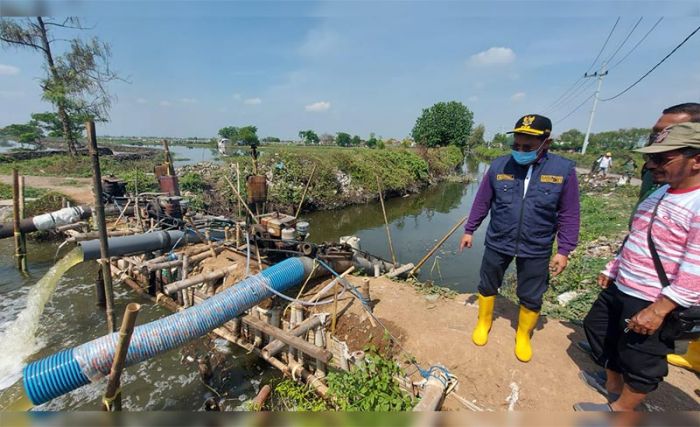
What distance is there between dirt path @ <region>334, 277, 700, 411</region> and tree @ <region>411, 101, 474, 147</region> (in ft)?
145

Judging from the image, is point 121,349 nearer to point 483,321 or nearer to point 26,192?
point 483,321

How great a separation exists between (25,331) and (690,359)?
1157 centimetres

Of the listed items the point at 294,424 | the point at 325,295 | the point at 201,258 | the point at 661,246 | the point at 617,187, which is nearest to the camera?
the point at 294,424

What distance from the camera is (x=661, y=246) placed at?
219cm

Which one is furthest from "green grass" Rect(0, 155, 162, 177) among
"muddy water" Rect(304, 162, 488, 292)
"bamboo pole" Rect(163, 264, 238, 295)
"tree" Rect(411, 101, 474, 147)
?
"tree" Rect(411, 101, 474, 147)

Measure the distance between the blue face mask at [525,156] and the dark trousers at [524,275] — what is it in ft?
3.48

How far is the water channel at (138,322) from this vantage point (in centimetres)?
502

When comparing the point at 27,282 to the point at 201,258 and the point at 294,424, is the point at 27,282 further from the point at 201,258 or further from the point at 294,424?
the point at 294,424

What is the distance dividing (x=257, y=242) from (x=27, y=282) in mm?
7904

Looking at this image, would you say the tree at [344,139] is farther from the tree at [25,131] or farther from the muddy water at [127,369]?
the muddy water at [127,369]

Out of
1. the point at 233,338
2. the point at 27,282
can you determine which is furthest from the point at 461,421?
the point at 27,282

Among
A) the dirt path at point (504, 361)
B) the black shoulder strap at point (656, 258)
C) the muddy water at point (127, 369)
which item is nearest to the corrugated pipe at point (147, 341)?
→ the muddy water at point (127, 369)

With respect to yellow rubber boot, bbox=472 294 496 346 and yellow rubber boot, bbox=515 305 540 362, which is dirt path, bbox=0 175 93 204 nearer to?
yellow rubber boot, bbox=472 294 496 346

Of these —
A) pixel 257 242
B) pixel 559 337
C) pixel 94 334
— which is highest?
pixel 257 242
